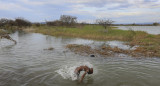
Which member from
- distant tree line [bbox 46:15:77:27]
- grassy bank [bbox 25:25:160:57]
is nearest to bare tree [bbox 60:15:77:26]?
distant tree line [bbox 46:15:77:27]

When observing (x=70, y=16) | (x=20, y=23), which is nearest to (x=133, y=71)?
(x=70, y=16)

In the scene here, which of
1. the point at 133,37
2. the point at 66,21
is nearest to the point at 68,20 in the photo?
the point at 66,21

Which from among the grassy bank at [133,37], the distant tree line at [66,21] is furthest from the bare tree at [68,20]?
the grassy bank at [133,37]

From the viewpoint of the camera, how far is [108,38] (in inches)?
1093

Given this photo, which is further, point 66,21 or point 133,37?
point 66,21

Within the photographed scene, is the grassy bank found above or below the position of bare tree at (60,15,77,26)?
below

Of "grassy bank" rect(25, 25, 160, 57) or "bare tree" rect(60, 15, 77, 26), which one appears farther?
"bare tree" rect(60, 15, 77, 26)

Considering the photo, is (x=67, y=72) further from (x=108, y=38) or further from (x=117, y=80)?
(x=108, y=38)

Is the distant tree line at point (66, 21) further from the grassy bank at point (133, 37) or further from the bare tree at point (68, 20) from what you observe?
the grassy bank at point (133, 37)

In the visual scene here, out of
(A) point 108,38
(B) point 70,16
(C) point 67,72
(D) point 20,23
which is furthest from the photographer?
(D) point 20,23

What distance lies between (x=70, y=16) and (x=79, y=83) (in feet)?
208

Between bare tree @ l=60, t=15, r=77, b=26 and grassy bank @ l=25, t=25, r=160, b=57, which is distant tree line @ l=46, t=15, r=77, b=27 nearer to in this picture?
bare tree @ l=60, t=15, r=77, b=26

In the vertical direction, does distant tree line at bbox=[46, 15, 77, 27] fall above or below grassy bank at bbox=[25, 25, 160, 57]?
above

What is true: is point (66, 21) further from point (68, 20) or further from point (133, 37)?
point (133, 37)
